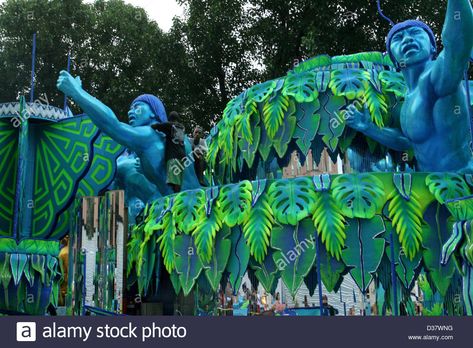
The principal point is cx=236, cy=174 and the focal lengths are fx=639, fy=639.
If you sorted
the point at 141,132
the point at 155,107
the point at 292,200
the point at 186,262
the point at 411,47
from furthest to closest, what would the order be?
1. the point at 155,107
2. the point at 141,132
3. the point at 411,47
4. the point at 186,262
5. the point at 292,200

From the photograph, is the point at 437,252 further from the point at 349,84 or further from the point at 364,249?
the point at 349,84

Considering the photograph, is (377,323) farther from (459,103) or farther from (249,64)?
(249,64)

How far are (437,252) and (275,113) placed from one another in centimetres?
272

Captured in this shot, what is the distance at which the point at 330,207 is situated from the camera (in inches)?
258

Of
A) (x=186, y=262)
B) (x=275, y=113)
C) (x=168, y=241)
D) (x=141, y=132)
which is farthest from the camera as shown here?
(x=141, y=132)

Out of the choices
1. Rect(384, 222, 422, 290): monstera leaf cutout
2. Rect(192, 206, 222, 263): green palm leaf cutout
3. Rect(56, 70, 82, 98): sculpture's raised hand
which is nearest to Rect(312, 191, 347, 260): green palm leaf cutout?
Rect(384, 222, 422, 290): monstera leaf cutout

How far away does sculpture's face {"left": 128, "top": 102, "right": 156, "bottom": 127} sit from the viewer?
11195 mm

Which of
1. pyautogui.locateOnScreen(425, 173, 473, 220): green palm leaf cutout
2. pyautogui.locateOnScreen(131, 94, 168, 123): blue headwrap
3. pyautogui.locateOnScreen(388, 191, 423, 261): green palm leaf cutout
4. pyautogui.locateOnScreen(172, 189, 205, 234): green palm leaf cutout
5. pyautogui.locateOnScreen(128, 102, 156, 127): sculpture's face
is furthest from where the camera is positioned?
A: pyautogui.locateOnScreen(131, 94, 168, 123): blue headwrap

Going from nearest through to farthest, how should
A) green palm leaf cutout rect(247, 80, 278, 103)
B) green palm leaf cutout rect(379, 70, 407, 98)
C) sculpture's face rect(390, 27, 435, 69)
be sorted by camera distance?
1. sculpture's face rect(390, 27, 435, 69)
2. green palm leaf cutout rect(379, 70, 407, 98)
3. green palm leaf cutout rect(247, 80, 278, 103)

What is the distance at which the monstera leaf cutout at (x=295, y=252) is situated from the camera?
258 inches

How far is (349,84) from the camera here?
8.01 metres

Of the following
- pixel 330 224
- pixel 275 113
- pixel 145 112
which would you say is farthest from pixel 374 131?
pixel 145 112

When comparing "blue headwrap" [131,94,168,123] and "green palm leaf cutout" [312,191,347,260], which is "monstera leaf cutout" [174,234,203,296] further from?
"blue headwrap" [131,94,168,123]

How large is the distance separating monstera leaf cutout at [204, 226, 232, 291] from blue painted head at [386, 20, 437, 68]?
3046 mm
